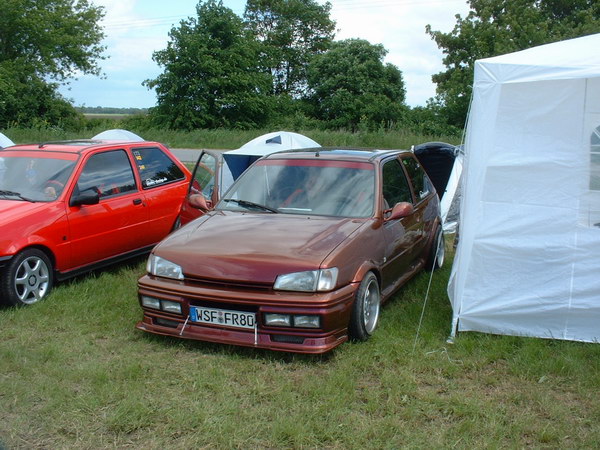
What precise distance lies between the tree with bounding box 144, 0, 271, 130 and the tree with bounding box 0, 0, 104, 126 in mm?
6494

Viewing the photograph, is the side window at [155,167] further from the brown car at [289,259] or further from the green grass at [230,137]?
the green grass at [230,137]

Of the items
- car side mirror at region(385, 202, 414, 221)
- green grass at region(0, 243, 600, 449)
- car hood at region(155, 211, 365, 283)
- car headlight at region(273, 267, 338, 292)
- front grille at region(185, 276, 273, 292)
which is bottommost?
green grass at region(0, 243, 600, 449)

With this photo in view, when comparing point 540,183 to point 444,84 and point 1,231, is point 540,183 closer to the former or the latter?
point 1,231

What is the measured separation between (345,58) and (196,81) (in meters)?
11.6

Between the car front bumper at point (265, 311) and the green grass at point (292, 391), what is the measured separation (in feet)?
0.55

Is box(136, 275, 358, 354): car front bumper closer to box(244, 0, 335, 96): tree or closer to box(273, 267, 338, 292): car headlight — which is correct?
box(273, 267, 338, 292): car headlight

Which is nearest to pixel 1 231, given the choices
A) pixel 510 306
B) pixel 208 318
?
pixel 208 318

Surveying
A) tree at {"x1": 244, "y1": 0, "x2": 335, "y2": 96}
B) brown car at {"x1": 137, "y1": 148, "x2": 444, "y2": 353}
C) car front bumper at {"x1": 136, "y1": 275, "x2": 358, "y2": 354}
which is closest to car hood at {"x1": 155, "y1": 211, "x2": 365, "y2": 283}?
brown car at {"x1": 137, "y1": 148, "x2": 444, "y2": 353}

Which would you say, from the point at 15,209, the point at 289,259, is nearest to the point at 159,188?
the point at 15,209

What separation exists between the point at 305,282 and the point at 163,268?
3.96 ft

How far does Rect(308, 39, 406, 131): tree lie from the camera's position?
42.2m

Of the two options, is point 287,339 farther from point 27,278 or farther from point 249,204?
point 27,278

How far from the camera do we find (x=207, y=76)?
3759 centimetres

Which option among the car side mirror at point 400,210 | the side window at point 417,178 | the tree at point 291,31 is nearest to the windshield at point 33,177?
the car side mirror at point 400,210
